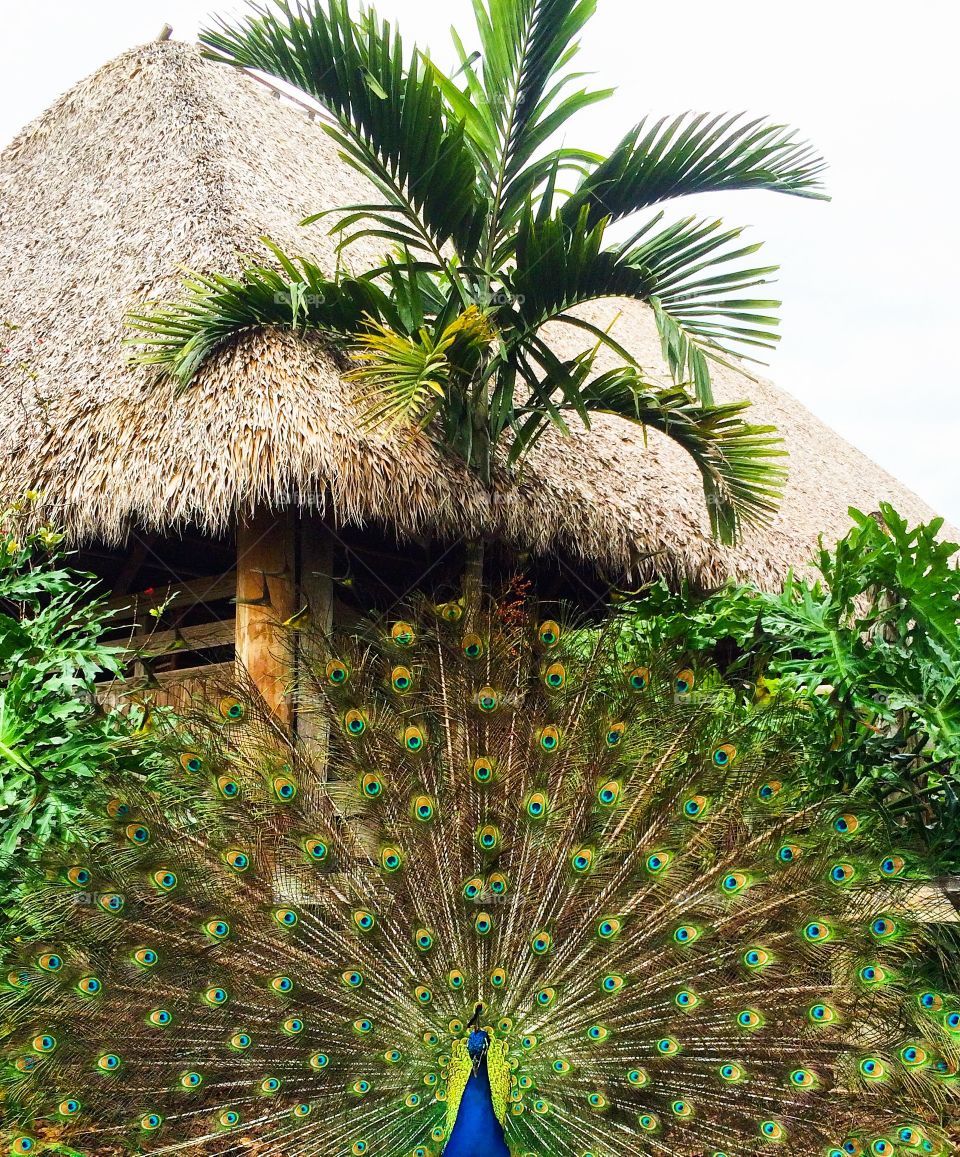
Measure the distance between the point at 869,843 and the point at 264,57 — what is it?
4.33 metres

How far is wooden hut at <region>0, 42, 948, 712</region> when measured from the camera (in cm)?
582

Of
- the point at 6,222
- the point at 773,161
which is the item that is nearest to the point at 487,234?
the point at 773,161

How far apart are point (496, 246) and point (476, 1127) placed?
4.09m

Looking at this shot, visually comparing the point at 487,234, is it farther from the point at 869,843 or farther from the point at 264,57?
the point at 869,843

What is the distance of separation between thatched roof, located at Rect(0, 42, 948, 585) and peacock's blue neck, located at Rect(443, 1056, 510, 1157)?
2782 mm

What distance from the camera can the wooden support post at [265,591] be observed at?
600cm

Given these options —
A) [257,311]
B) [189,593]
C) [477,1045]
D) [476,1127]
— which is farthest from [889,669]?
[189,593]

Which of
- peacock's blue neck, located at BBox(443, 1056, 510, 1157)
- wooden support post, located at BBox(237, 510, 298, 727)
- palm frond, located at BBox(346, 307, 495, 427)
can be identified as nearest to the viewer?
peacock's blue neck, located at BBox(443, 1056, 510, 1157)

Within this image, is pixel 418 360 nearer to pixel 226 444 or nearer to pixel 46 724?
pixel 226 444

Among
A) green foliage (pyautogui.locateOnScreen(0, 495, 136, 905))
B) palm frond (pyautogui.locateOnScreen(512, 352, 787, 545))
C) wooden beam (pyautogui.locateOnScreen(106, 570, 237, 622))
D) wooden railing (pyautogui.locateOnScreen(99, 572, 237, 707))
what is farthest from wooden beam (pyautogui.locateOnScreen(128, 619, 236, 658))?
palm frond (pyautogui.locateOnScreen(512, 352, 787, 545))

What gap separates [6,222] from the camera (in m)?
9.14

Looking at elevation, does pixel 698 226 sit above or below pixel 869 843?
above

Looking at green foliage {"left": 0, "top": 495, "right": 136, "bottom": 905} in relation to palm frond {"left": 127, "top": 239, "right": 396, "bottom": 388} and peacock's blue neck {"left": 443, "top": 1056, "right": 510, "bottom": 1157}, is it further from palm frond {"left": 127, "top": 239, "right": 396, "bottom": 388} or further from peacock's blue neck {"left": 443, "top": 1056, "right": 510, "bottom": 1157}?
peacock's blue neck {"left": 443, "top": 1056, "right": 510, "bottom": 1157}

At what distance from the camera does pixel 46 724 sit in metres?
4.79
